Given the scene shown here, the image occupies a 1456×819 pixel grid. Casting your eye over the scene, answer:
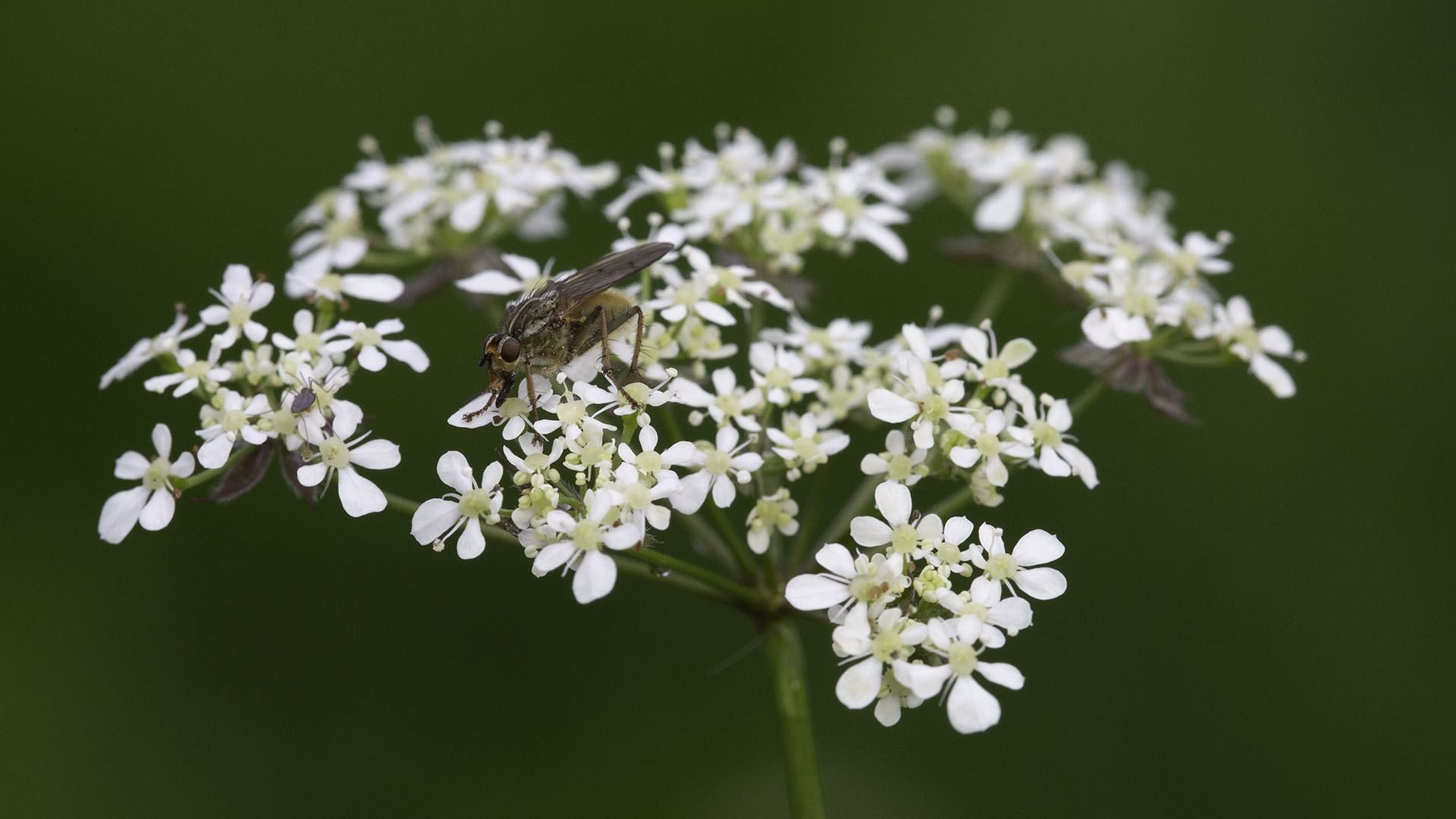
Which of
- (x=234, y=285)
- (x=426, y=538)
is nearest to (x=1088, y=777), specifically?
(x=426, y=538)

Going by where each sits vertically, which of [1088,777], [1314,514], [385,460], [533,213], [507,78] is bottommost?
[1088,777]

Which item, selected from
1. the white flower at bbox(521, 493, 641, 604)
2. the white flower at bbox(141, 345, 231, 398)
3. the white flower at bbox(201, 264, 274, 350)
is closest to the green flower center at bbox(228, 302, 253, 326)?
the white flower at bbox(201, 264, 274, 350)

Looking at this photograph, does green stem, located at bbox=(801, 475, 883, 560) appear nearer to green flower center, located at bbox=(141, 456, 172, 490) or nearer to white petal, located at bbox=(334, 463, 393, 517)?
white petal, located at bbox=(334, 463, 393, 517)

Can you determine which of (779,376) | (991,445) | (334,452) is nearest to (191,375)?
(334,452)

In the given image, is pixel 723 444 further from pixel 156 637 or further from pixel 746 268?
pixel 156 637

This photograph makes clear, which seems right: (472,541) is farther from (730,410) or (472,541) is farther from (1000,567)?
(1000,567)
